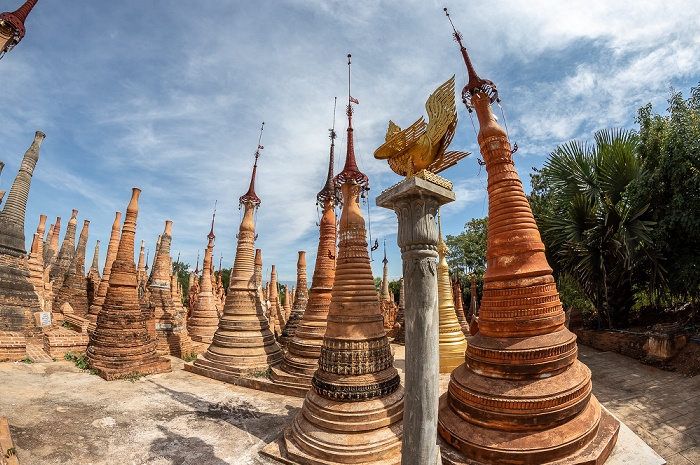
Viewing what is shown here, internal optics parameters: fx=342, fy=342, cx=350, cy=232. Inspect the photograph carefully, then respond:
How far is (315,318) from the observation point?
10086 millimetres

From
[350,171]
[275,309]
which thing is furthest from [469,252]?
[350,171]

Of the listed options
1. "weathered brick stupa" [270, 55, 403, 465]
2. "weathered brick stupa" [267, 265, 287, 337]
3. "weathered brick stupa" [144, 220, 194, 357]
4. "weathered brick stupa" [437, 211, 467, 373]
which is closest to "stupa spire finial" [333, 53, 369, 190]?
"weathered brick stupa" [270, 55, 403, 465]

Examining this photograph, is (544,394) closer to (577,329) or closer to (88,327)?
(577,329)

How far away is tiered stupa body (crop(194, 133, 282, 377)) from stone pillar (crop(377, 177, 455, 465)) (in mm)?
8309

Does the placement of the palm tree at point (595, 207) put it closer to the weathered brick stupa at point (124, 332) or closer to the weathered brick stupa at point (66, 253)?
the weathered brick stupa at point (124, 332)

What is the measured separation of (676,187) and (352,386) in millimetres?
10626

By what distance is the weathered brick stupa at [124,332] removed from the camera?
34.1 feet

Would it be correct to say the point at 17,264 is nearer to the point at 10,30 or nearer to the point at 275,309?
the point at 10,30

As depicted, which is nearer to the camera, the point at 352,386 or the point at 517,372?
the point at 517,372

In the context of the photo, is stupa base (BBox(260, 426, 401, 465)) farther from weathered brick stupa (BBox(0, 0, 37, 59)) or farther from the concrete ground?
weathered brick stupa (BBox(0, 0, 37, 59))

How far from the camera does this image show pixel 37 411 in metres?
7.07

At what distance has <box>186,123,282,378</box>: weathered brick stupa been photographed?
35.8ft

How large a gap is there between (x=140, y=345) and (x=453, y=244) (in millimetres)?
34609

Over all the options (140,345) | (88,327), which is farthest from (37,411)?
(88,327)
